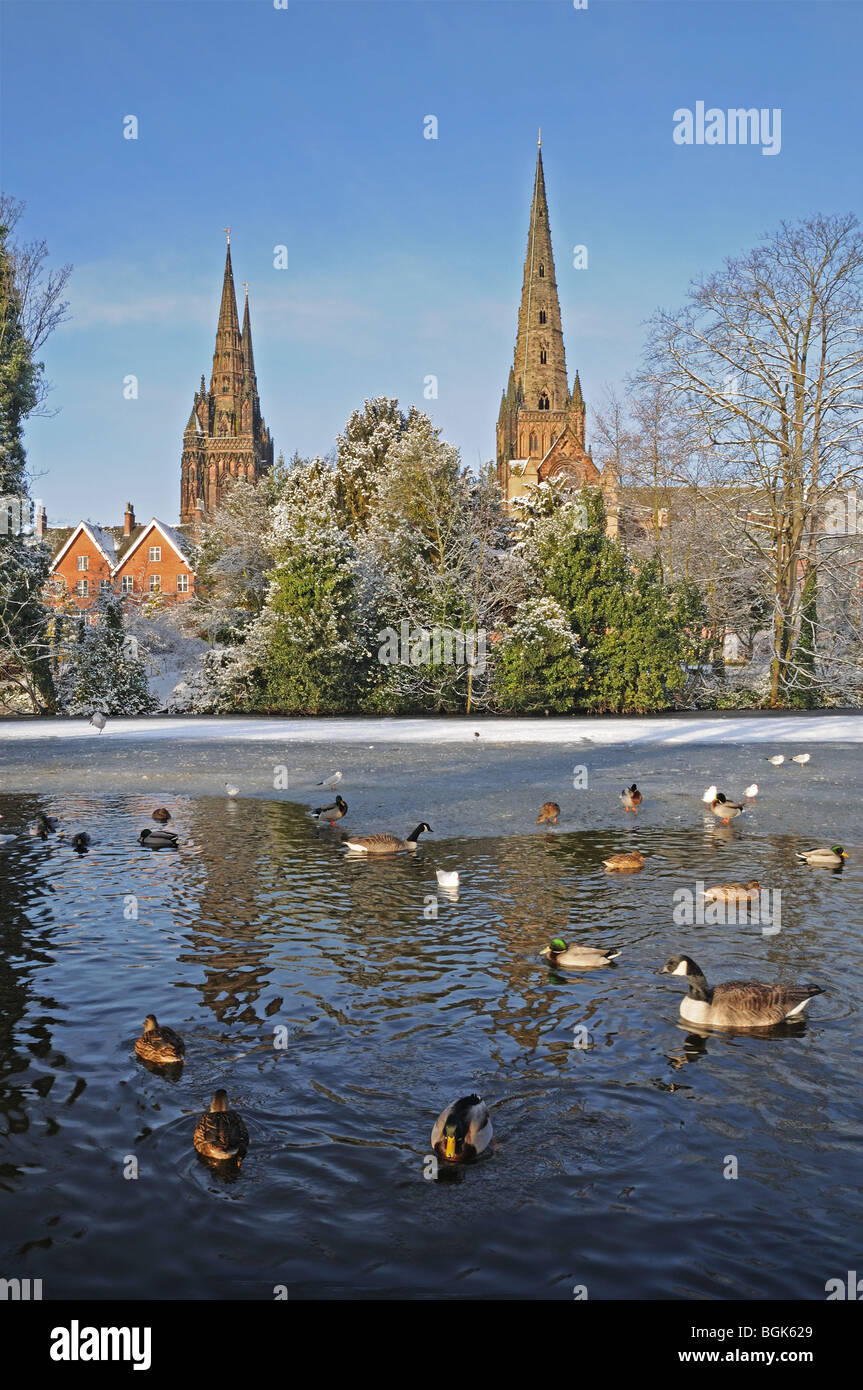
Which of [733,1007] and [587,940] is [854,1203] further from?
[587,940]

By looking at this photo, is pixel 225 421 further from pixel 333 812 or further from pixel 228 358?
pixel 333 812

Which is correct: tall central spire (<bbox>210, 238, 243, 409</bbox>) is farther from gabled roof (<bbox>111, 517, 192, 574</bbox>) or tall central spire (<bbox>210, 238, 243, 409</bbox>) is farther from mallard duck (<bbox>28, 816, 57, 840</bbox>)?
mallard duck (<bbox>28, 816, 57, 840</bbox>)

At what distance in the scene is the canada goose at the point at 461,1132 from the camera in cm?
595

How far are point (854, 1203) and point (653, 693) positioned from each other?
1411 inches

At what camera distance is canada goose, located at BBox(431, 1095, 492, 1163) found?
19.5ft

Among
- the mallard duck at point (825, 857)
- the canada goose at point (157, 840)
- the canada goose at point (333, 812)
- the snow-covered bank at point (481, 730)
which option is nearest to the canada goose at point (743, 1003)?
the mallard duck at point (825, 857)

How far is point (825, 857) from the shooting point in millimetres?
13766

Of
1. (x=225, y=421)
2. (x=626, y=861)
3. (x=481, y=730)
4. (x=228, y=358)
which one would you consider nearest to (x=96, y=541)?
(x=225, y=421)

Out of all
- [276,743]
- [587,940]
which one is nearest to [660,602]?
[276,743]

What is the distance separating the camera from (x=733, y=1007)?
804 cm

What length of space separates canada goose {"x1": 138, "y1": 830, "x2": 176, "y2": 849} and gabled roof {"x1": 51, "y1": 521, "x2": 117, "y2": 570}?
8222cm

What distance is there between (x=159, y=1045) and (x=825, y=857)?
31.9ft

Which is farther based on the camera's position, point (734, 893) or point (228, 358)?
point (228, 358)
